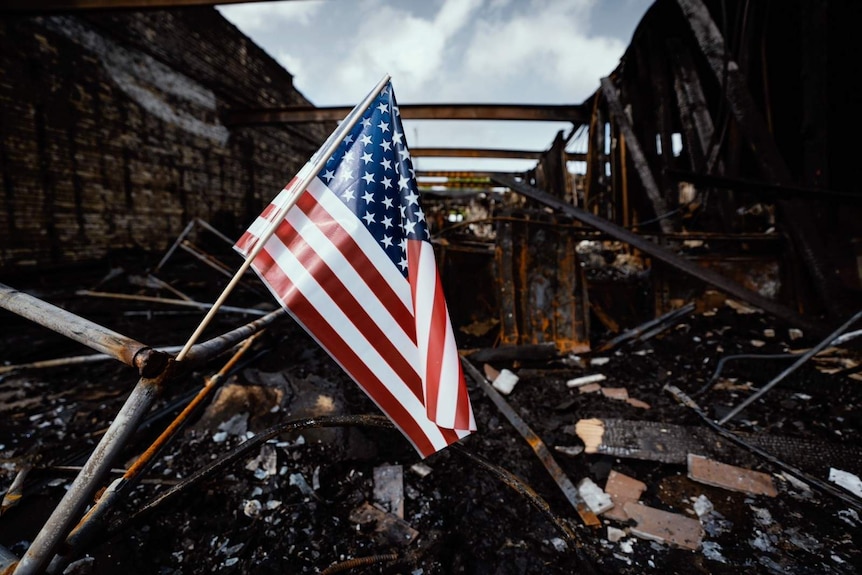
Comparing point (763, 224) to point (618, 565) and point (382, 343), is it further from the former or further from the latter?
point (382, 343)

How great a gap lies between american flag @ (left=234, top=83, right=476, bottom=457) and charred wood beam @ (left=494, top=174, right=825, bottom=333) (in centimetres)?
269

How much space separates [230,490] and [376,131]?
81.8 inches

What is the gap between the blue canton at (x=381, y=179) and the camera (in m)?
1.30

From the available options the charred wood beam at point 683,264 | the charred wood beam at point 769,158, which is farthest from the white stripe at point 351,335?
the charred wood beam at point 769,158

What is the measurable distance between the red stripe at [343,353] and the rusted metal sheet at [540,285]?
252cm

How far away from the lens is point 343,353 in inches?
48.4

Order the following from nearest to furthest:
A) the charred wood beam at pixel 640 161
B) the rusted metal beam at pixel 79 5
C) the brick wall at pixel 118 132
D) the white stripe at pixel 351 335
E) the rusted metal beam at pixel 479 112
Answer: the white stripe at pixel 351 335, the rusted metal beam at pixel 79 5, the charred wood beam at pixel 640 161, the brick wall at pixel 118 132, the rusted metal beam at pixel 479 112

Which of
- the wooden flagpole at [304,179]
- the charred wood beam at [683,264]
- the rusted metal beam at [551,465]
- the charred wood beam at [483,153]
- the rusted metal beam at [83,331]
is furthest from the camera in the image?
the charred wood beam at [483,153]

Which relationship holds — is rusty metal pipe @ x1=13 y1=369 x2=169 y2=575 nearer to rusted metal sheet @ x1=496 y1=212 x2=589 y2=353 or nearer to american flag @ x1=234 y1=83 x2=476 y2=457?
american flag @ x1=234 y1=83 x2=476 y2=457

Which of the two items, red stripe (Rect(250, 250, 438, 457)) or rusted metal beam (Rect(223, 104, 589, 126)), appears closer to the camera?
red stripe (Rect(250, 250, 438, 457))

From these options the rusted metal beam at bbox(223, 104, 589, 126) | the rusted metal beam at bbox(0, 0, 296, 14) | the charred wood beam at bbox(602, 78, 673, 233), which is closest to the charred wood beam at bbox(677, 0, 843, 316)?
the charred wood beam at bbox(602, 78, 673, 233)

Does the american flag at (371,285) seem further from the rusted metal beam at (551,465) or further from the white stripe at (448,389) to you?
the rusted metal beam at (551,465)

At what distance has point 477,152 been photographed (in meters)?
9.32

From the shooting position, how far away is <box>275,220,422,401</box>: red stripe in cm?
122
